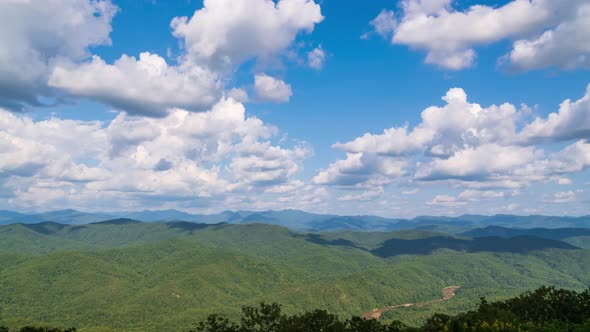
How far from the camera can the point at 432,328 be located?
88.1 m

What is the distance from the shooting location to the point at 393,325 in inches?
3465

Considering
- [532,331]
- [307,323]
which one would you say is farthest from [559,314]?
[307,323]

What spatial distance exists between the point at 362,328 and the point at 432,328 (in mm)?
15233

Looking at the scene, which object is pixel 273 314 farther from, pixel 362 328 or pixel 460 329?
pixel 460 329

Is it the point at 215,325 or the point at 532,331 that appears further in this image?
the point at 215,325

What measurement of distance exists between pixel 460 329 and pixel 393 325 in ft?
45.6

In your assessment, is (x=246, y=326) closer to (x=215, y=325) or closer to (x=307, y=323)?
(x=215, y=325)

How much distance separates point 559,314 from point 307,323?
68533 mm

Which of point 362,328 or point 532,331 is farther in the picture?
point 362,328

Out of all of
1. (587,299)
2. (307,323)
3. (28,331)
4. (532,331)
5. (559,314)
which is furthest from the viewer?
(587,299)

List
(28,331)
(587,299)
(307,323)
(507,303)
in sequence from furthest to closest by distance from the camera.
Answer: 1. (507,303)
2. (587,299)
3. (28,331)
4. (307,323)

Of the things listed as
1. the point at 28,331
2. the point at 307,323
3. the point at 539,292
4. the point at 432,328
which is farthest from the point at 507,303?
the point at 28,331

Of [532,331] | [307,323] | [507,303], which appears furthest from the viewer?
[507,303]

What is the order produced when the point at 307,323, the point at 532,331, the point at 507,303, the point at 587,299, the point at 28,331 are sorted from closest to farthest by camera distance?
the point at 532,331
the point at 307,323
the point at 28,331
the point at 587,299
the point at 507,303
